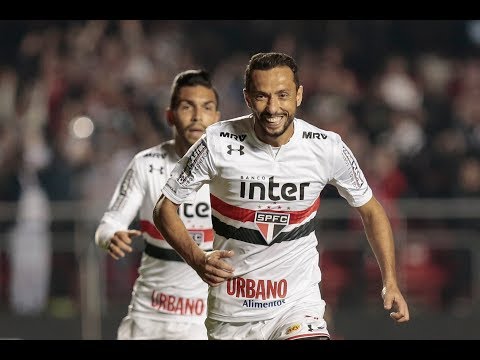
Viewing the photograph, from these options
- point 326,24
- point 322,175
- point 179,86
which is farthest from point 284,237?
point 326,24

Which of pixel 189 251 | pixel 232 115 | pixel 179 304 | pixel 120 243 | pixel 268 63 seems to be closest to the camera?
pixel 189 251

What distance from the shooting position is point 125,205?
25.2ft

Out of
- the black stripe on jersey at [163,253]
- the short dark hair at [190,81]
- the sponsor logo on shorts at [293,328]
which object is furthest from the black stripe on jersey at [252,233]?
the short dark hair at [190,81]

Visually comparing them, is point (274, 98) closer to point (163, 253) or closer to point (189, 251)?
point (189, 251)

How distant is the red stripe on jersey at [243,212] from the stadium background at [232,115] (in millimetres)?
6028

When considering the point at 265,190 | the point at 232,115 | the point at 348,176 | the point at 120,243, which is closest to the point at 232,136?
the point at 265,190

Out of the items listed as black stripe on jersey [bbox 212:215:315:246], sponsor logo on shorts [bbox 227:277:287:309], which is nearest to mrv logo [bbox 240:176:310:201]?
black stripe on jersey [bbox 212:215:315:246]

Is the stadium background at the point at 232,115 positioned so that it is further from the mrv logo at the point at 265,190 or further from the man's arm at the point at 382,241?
the mrv logo at the point at 265,190

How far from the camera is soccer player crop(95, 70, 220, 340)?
7629mm

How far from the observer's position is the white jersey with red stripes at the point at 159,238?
7617 mm

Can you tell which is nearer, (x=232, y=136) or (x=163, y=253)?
(x=232, y=136)

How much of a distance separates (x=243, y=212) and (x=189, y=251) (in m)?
0.49

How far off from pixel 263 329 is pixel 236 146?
104cm

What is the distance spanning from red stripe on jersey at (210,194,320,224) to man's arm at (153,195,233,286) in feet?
0.96
